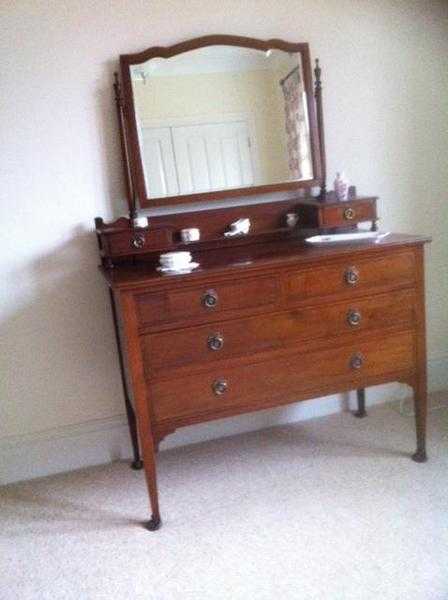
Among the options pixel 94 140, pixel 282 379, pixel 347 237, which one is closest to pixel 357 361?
pixel 282 379

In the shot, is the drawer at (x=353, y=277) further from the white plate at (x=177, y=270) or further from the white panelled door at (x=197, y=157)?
the white panelled door at (x=197, y=157)

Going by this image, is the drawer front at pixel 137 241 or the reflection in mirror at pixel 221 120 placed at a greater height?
the reflection in mirror at pixel 221 120

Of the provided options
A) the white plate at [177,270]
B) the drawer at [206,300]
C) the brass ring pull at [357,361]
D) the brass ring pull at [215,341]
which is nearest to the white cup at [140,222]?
the white plate at [177,270]

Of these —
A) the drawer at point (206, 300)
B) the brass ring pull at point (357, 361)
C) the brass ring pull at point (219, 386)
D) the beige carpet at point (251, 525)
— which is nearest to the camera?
the beige carpet at point (251, 525)

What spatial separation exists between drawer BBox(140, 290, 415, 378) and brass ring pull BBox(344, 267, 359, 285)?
0.08m

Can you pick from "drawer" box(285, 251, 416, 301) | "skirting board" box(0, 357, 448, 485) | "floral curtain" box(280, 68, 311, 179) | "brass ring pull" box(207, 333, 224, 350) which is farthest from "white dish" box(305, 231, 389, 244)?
"skirting board" box(0, 357, 448, 485)

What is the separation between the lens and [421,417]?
6.24 feet

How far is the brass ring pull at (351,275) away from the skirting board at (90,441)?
862mm

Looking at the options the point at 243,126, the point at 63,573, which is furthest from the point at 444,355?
the point at 63,573

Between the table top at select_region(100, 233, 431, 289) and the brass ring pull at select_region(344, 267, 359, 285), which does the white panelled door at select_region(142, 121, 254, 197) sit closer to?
the table top at select_region(100, 233, 431, 289)

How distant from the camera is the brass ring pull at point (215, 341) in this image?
1.62 metres

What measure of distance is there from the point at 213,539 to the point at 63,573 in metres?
0.50

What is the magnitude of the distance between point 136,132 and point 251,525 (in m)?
1.57

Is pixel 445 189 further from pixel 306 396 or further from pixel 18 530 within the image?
pixel 18 530
